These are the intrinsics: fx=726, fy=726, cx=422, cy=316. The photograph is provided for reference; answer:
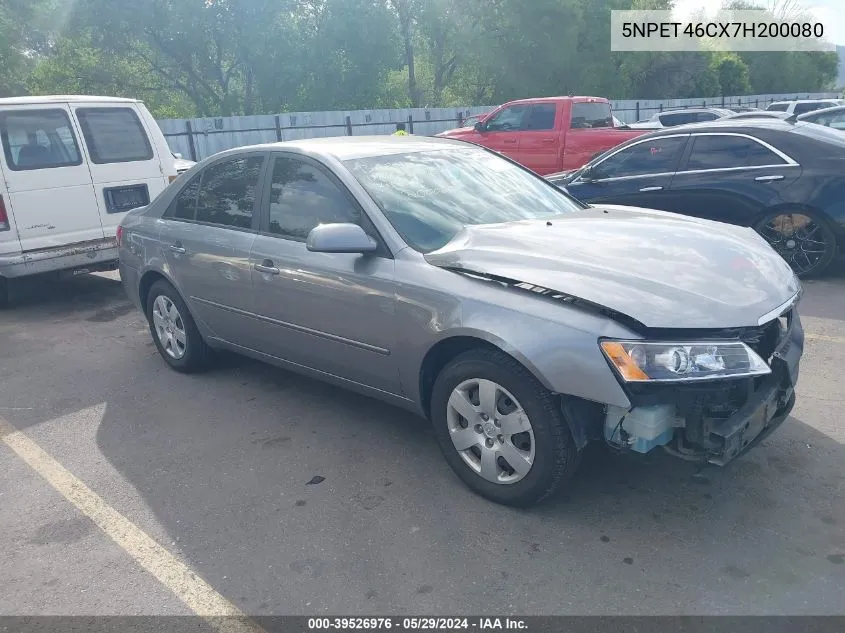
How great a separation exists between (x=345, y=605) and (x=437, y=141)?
305 cm

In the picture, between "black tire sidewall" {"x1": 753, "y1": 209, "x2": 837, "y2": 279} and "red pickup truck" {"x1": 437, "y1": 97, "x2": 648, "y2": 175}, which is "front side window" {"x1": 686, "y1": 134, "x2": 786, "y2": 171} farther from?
"red pickup truck" {"x1": 437, "y1": 97, "x2": 648, "y2": 175}

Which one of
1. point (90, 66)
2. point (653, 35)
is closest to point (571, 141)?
point (90, 66)

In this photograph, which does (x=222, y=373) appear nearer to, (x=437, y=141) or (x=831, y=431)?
(x=437, y=141)

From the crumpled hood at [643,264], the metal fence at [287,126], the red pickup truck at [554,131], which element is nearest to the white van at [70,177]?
the crumpled hood at [643,264]

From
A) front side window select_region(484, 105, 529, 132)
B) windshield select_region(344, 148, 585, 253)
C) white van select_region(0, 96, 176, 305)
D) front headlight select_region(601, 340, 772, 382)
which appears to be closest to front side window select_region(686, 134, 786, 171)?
windshield select_region(344, 148, 585, 253)

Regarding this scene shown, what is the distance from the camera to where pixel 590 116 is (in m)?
12.8

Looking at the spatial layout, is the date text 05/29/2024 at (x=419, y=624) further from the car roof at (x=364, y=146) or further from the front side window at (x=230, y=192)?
the front side window at (x=230, y=192)

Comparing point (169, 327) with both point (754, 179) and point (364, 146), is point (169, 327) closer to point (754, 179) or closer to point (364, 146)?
point (364, 146)

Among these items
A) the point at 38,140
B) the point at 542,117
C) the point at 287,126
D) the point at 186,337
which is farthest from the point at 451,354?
the point at 287,126

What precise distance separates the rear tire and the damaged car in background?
24cm

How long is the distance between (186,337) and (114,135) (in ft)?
11.9

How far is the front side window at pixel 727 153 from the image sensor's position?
7.12 meters

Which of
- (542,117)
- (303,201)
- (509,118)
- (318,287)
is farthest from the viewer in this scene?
(509,118)

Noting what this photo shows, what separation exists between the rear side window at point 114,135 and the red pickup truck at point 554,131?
6.35 m
